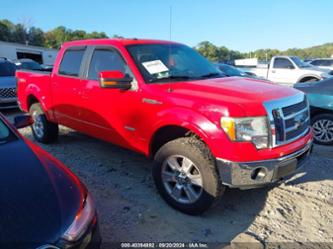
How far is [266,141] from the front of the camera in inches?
117

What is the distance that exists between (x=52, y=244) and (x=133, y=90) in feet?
7.29

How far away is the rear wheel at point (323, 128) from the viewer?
5770 millimetres

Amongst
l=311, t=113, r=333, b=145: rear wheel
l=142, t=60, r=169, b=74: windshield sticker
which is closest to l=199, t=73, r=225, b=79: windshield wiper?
l=142, t=60, r=169, b=74: windshield sticker

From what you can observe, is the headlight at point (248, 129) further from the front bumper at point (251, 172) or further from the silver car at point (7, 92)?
the silver car at point (7, 92)

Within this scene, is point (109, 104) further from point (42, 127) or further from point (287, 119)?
point (42, 127)

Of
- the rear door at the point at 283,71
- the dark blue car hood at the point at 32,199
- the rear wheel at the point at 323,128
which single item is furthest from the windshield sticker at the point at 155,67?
the rear door at the point at 283,71

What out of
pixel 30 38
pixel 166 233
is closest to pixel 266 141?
pixel 166 233

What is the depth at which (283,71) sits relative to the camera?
14164 millimetres

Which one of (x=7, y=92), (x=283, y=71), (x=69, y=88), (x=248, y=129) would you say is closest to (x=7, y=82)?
(x=7, y=92)

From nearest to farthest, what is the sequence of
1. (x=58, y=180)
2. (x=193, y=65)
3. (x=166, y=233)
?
1. (x=58, y=180)
2. (x=166, y=233)
3. (x=193, y=65)

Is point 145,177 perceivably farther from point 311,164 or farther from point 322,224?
point 311,164

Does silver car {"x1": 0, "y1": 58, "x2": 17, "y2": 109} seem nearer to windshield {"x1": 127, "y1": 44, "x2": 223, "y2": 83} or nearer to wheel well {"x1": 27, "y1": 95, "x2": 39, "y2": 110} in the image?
wheel well {"x1": 27, "y1": 95, "x2": 39, "y2": 110}

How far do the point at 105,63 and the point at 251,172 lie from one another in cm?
248

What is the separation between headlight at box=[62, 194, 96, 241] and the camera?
1934 mm
